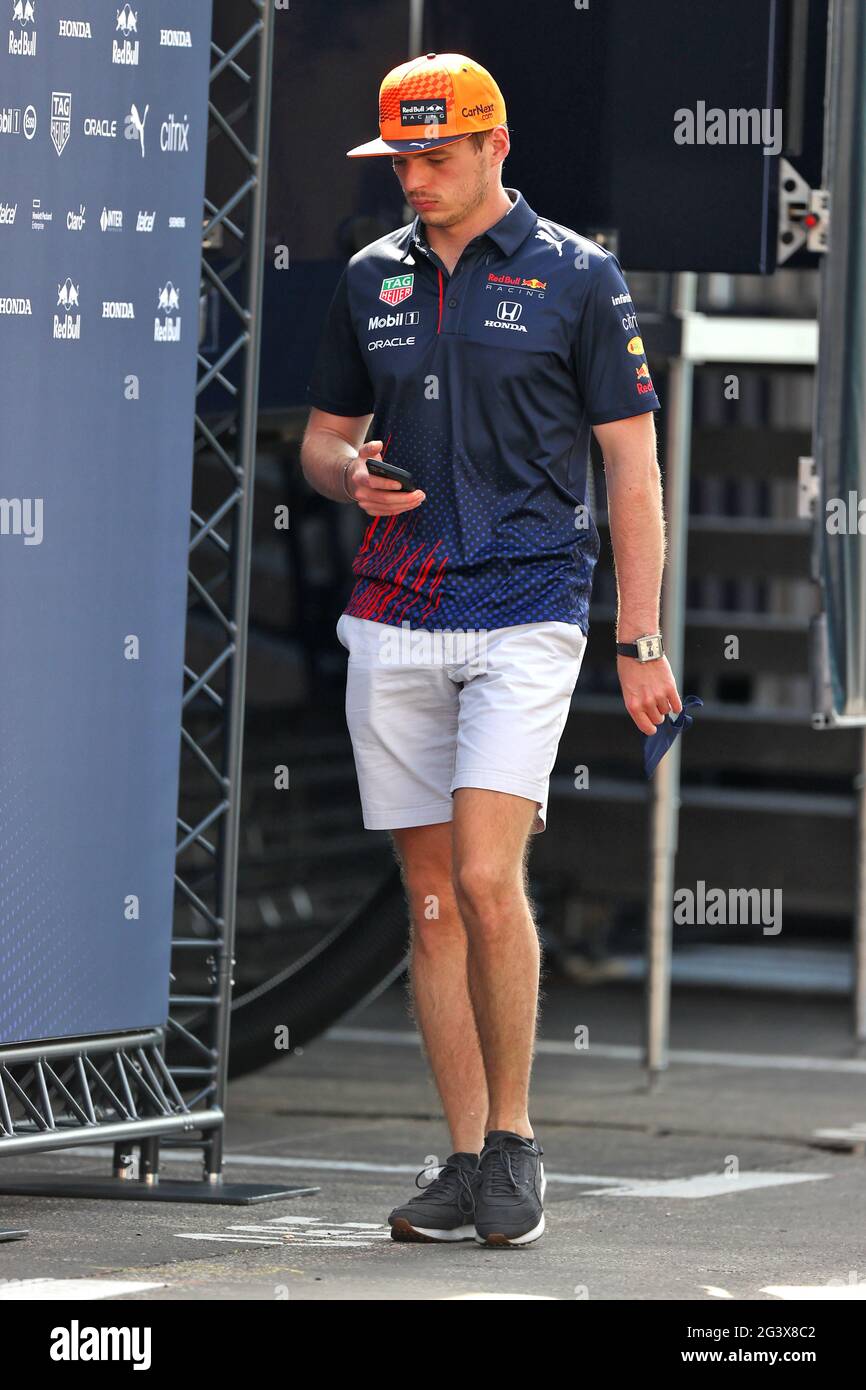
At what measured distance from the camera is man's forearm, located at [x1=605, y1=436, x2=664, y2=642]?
17.1ft

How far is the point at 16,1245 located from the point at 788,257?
3.76 m

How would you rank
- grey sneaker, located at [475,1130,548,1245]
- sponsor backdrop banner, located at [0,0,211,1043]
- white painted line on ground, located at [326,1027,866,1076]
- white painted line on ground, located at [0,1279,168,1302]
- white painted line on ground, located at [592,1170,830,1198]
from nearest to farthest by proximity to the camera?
1. white painted line on ground, located at [0,1279,168,1302]
2. grey sneaker, located at [475,1130,548,1245]
3. sponsor backdrop banner, located at [0,0,211,1043]
4. white painted line on ground, located at [592,1170,830,1198]
5. white painted line on ground, located at [326,1027,866,1076]

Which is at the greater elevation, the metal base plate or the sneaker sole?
the sneaker sole

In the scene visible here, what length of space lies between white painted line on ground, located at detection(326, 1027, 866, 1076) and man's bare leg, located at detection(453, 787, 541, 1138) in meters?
3.58

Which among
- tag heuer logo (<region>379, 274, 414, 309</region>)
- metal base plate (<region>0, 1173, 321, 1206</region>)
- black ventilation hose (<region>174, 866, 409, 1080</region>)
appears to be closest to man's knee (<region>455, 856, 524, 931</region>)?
metal base plate (<region>0, 1173, 321, 1206</region>)

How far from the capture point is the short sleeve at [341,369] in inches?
217

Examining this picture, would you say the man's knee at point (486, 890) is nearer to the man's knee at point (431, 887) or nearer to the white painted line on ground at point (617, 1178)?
the man's knee at point (431, 887)

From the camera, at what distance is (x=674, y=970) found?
1170cm

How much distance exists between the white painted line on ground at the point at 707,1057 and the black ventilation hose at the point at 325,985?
2.89 feet

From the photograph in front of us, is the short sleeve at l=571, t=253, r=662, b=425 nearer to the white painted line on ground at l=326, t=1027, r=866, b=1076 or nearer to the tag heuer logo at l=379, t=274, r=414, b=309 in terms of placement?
the tag heuer logo at l=379, t=274, r=414, b=309

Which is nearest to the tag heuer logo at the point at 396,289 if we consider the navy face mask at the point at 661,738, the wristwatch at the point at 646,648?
the wristwatch at the point at 646,648

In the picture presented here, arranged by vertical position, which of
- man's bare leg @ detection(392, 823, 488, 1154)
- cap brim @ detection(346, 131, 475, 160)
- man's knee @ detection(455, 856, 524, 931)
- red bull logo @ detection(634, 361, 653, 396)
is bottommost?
man's bare leg @ detection(392, 823, 488, 1154)
